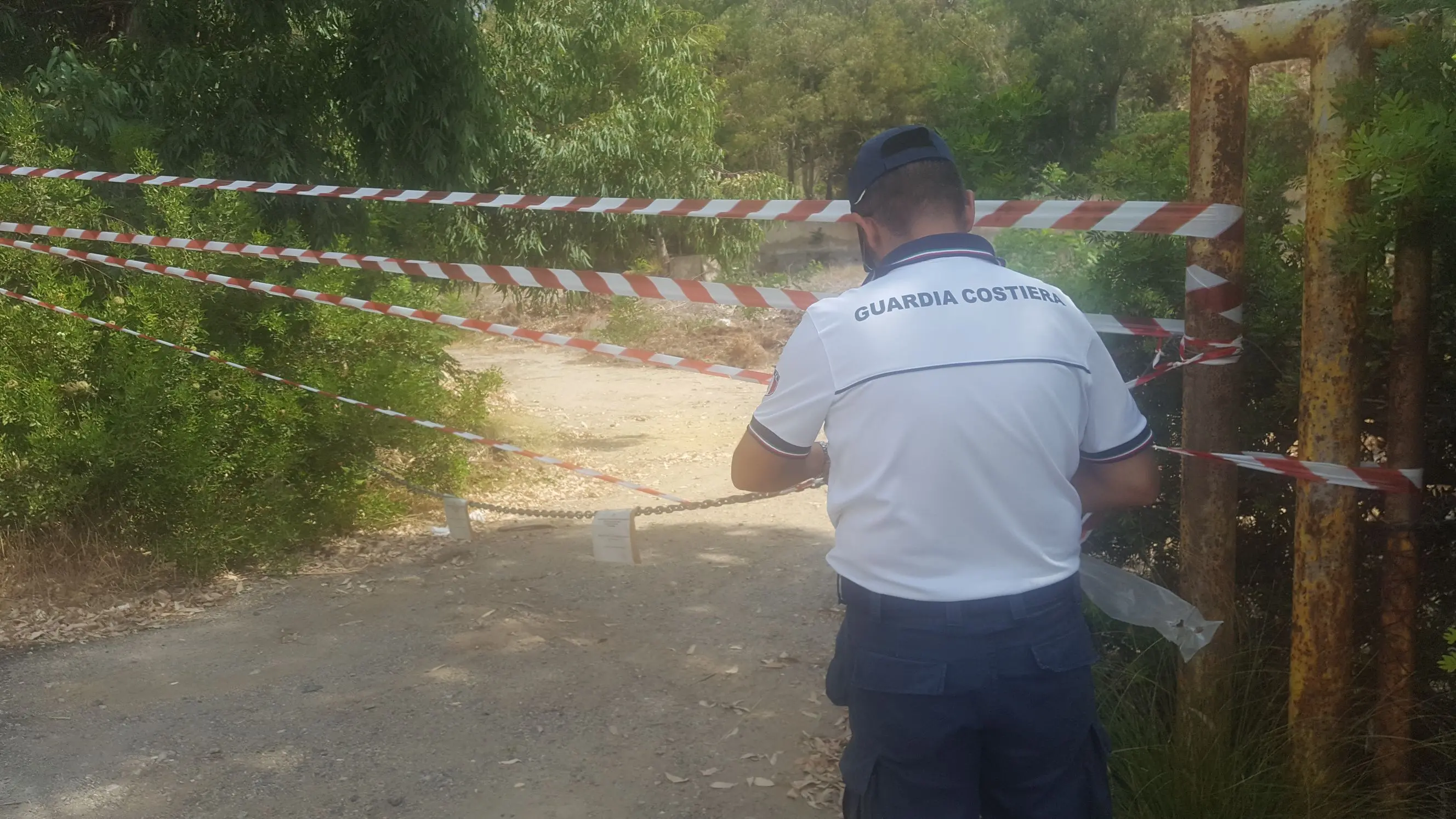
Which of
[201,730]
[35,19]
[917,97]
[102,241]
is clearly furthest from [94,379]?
[917,97]

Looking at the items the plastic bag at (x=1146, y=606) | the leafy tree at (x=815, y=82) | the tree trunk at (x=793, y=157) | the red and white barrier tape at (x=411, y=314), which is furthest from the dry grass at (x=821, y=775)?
the tree trunk at (x=793, y=157)

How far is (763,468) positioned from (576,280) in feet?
8.50

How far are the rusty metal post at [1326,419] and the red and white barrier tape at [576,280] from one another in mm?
498

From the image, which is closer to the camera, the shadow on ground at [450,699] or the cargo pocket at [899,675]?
the cargo pocket at [899,675]

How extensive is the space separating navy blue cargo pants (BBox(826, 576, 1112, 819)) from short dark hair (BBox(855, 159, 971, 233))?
29.3 inches

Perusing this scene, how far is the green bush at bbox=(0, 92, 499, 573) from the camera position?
618cm

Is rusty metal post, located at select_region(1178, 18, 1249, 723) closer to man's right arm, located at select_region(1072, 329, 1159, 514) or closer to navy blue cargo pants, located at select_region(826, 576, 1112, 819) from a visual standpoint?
man's right arm, located at select_region(1072, 329, 1159, 514)

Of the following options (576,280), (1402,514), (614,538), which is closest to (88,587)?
(614,538)

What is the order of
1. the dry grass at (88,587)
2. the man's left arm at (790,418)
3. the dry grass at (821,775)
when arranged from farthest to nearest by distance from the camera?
the dry grass at (88,587), the dry grass at (821,775), the man's left arm at (790,418)

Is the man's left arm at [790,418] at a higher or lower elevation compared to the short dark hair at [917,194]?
lower

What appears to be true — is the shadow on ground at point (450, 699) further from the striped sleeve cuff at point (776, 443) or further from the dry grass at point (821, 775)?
the striped sleeve cuff at point (776, 443)

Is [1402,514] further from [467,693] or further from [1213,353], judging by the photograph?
[467,693]

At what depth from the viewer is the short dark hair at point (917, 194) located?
2.32 metres

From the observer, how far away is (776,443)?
2328 millimetres
